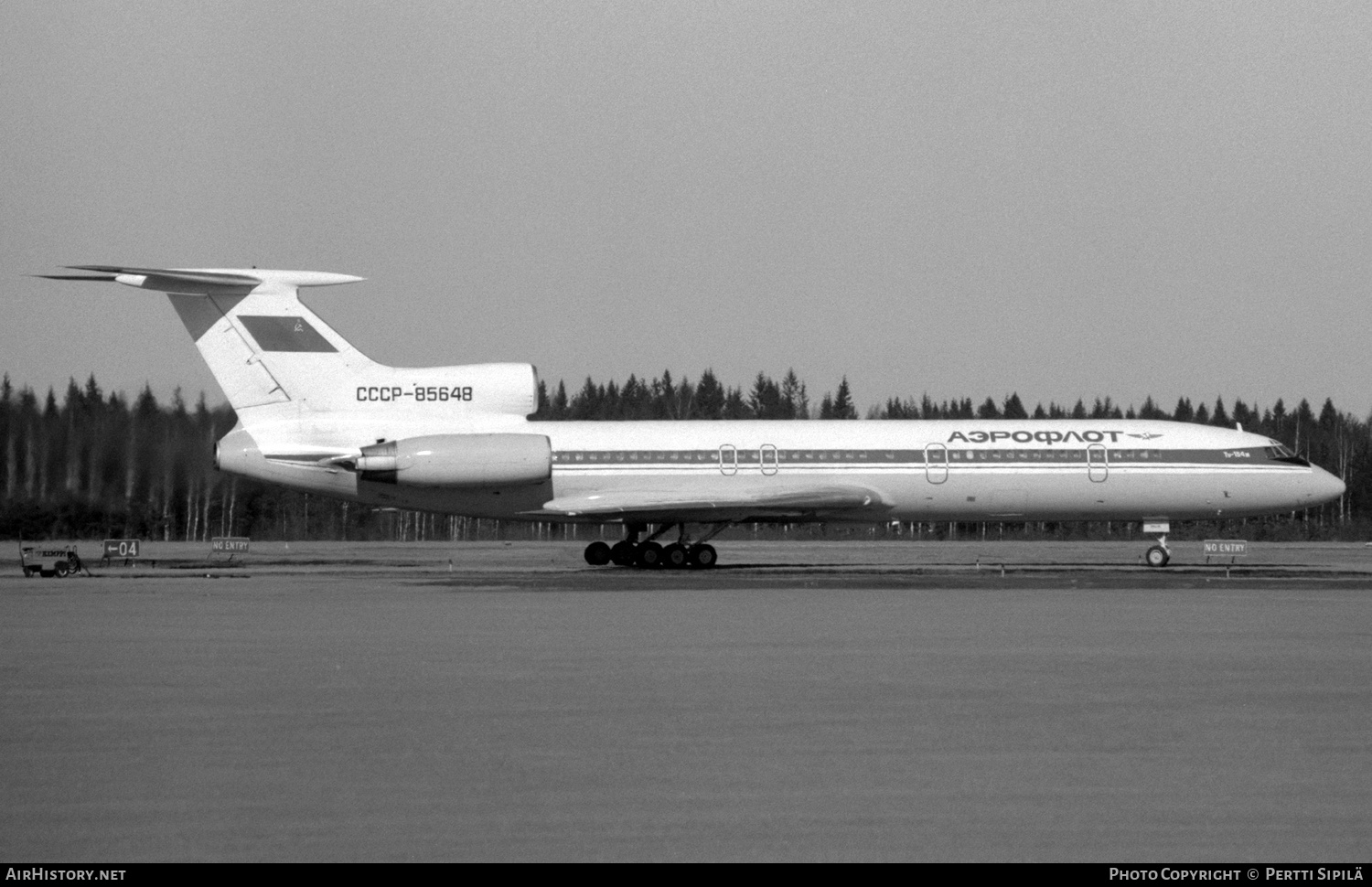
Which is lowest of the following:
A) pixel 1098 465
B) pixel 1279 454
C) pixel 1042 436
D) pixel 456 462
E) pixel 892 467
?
pixel 456 462

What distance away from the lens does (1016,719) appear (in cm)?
→ 1132

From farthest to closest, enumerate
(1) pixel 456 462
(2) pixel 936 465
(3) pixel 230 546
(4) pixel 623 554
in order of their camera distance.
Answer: (3) pixel 230 546, (2) pixel 936 465, (4) pixel 623 554, (1) pixel 456 462

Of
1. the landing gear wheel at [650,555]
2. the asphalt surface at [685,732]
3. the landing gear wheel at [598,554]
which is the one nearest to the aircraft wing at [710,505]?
the landing gear wheel at [650,555]

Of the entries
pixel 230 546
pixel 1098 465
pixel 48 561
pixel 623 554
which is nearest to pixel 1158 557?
pixel 1098 465

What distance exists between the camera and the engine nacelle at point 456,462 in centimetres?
3453

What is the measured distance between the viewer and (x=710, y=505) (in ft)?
115

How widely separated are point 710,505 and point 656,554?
5.92 ft

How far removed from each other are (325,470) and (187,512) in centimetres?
704

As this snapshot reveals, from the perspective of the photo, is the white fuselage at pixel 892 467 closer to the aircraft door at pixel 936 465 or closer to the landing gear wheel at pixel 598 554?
the aircraft door at pixel 936 465

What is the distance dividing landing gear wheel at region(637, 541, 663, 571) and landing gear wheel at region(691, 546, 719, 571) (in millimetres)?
767

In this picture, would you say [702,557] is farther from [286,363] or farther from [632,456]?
[286,363]

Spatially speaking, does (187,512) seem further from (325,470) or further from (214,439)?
(325,470)

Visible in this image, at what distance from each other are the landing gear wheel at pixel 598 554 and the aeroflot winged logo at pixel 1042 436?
887 cm

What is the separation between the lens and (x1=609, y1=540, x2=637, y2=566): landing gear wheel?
35781mm
